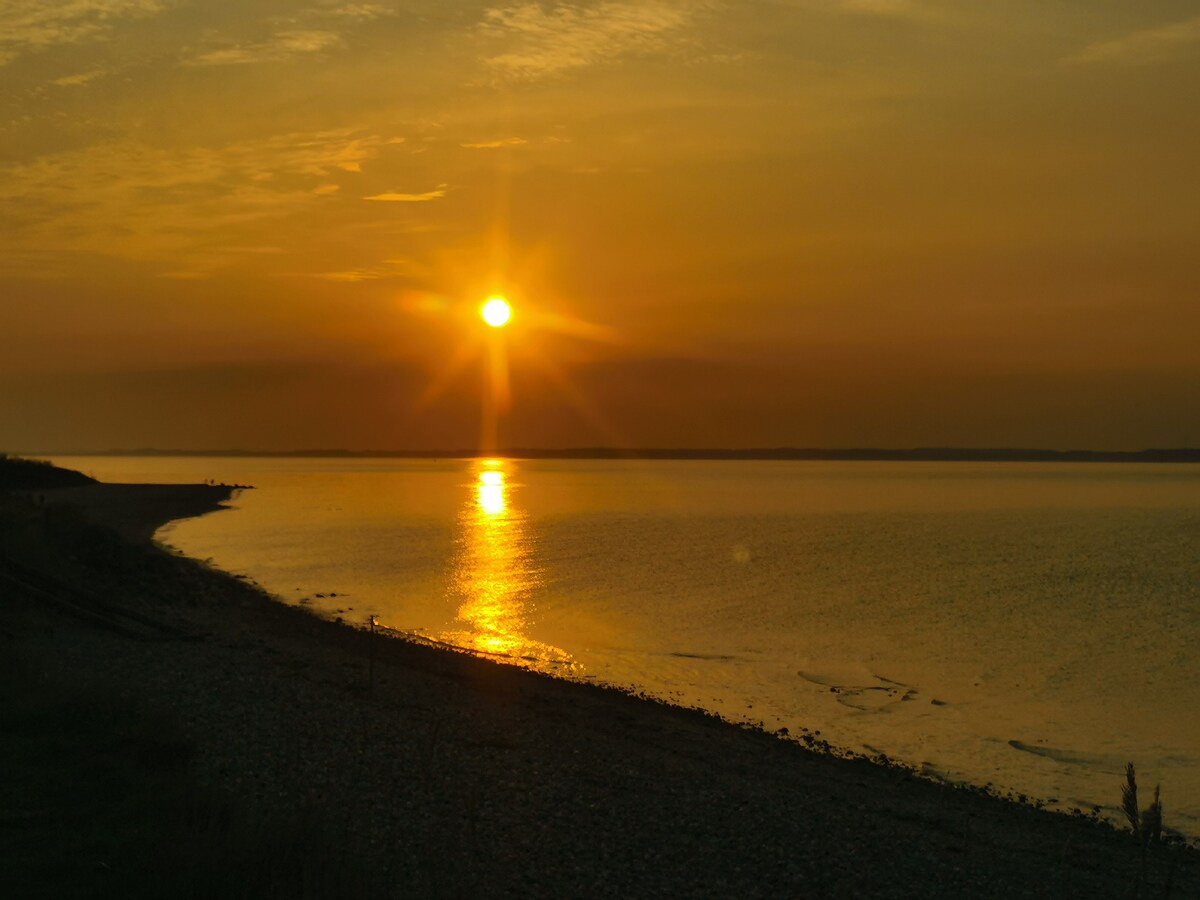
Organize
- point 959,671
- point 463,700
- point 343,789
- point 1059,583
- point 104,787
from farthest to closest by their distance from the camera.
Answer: point 1059,583 → point 959,671 → point 463,700 → point 343,789 → point 104,787

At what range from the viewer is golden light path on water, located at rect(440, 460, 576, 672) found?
35.9m

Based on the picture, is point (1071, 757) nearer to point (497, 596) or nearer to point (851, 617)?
point (851, 617)

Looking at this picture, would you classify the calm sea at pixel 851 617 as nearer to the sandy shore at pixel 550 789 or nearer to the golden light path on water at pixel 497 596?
the golden light path on water at pixel 497 596

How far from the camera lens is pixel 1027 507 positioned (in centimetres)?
14462

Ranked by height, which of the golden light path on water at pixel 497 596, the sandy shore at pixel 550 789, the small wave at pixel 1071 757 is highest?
the sandy shore at pixel 550 789

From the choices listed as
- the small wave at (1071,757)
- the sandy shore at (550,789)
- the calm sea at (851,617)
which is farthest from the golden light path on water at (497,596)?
the small wave at (1071,757)

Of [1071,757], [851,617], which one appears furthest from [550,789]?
[851,617]

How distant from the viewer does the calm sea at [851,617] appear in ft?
84.3

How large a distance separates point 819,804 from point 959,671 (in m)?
18.8

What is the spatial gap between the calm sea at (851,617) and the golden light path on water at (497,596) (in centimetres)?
22

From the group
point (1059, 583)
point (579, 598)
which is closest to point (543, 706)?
point (579, 598)

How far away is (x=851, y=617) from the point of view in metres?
45.9

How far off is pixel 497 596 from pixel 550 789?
3583cm

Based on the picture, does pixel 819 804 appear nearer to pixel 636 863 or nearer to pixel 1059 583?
pixel 636 863
